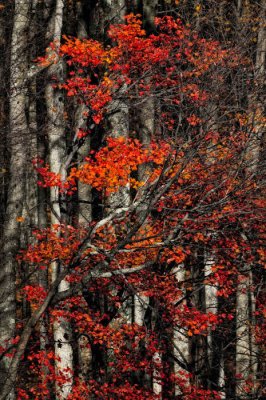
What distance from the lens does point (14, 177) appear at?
1280 cm

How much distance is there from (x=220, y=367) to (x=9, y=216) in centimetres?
695

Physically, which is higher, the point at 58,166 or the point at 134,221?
the point at 58,166

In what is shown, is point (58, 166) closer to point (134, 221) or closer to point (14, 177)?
point (14, 177)

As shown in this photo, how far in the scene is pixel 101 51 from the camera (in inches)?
716

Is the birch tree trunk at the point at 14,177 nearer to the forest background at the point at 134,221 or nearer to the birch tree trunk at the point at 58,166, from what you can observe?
the forest background at the point at 134,221

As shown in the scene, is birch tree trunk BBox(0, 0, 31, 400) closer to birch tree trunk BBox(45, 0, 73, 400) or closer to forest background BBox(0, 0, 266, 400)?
forest background BBox(0, 0, 266, 400)

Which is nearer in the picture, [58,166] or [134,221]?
[58,166]

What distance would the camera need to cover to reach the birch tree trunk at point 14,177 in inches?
476

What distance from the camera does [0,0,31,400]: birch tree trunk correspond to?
12.1 metres

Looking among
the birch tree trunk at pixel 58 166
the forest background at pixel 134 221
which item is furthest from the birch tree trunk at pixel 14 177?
the birch tree trunk at pixel 58 166

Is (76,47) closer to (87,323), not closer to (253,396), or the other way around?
(87,323)

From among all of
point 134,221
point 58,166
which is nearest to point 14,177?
point 58,166

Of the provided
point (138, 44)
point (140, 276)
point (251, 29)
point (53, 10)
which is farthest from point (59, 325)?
point (251, 29)

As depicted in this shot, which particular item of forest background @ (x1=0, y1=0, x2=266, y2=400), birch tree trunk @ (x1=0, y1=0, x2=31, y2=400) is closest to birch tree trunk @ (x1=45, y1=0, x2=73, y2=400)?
forest background @ (x1=0, y1=0, x2=266, y2=400)
